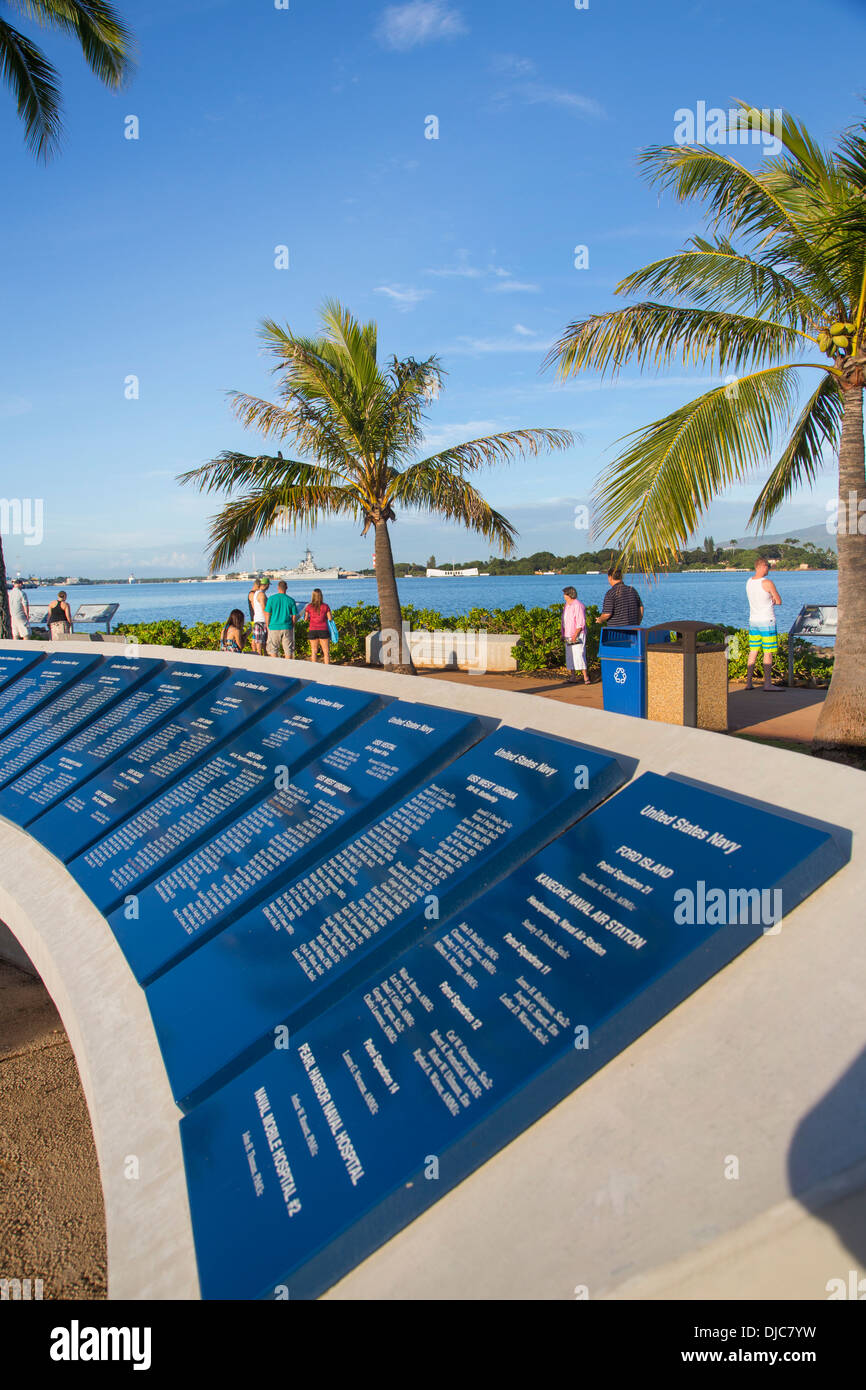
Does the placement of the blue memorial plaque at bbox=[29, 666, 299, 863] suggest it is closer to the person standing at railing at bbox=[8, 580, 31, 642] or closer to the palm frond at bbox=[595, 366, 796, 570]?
the palm frond at bbox=[595, 366, 796, 570]

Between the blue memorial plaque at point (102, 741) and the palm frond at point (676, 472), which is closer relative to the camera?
the blue memorial plaque at point (102, 741)

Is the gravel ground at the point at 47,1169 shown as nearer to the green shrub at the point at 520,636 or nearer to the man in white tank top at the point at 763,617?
the green shrub at the point at 520,636

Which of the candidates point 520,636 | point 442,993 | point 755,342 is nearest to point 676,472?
point 755,342

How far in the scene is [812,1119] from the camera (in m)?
1.32

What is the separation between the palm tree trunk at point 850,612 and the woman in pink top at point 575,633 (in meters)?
5.94

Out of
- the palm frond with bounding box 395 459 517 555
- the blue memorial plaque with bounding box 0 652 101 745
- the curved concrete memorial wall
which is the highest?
the palm frond with bounding box 395 459 517 555

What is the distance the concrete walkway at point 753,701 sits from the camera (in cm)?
866

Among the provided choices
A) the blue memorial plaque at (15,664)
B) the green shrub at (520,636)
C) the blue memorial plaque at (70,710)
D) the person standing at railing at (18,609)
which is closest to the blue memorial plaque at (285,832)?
the blue memorial plaque at (70,710)

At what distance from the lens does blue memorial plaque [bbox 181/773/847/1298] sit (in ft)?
4.73

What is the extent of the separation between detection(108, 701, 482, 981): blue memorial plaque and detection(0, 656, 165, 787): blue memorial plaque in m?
2.07

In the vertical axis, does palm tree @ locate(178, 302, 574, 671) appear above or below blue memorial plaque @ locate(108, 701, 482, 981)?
above

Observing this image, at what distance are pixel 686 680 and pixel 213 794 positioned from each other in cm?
565

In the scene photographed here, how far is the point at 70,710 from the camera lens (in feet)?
16.1

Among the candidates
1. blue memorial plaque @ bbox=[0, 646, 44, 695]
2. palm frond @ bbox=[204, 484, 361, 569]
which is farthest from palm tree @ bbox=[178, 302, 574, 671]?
blue memorial plaque @ bbox=[0, 646, 44, 695]
